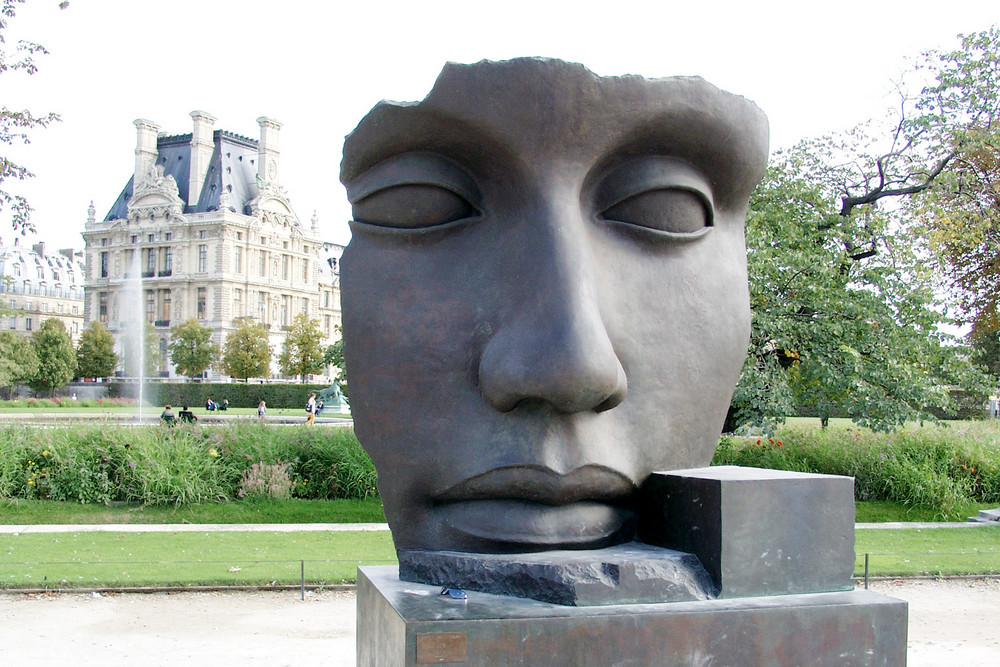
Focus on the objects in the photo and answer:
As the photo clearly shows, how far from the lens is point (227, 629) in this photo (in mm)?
7074

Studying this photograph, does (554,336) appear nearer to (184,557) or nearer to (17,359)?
(184,557)

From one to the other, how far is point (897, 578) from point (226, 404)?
40.9 meters

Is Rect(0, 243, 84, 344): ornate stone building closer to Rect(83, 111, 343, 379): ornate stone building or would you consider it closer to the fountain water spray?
the fountain water spray

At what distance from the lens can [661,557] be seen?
2.71 meters

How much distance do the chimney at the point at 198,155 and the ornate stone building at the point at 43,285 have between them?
773 inches

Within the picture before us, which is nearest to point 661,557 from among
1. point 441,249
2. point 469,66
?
point 441,249

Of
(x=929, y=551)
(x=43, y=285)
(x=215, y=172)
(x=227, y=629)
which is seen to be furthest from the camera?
(x=43, y=285)

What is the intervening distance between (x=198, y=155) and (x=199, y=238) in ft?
25.2

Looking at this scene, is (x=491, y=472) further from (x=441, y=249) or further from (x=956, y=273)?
(x=956, y=273)

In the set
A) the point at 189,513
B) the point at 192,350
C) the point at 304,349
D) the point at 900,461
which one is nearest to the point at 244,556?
the point at 189,513

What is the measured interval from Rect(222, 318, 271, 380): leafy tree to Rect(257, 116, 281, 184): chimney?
72.7 feet

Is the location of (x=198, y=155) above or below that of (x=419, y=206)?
above

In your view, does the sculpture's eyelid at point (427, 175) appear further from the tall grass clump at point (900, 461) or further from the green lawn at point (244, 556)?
the tall grass clump at point (900, 461)

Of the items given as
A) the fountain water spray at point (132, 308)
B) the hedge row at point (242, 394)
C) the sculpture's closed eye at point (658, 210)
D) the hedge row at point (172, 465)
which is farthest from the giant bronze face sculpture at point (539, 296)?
the fountain water spray at point (132, 308)
